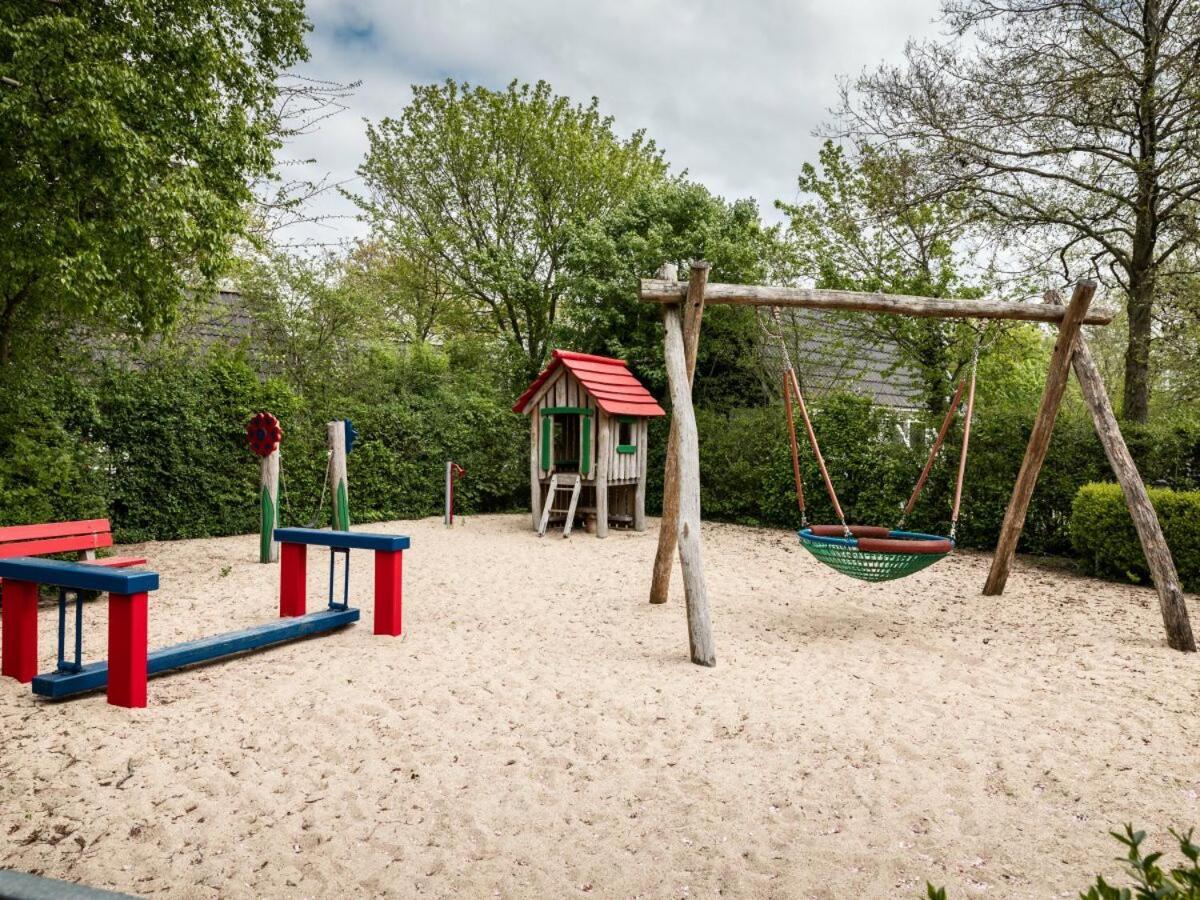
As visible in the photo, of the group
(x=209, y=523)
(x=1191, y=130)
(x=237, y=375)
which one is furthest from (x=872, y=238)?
(x=209, y=523)

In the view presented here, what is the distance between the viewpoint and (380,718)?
14.1 ft

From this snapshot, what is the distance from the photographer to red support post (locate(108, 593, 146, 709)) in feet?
13.9

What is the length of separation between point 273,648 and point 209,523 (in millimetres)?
5987

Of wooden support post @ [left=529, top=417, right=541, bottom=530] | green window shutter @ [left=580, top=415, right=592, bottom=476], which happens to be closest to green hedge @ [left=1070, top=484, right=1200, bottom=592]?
green window shutter @ [left=580, top=415, right=592, bottom=476]

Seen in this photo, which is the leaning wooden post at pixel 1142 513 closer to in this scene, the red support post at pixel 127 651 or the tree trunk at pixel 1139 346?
the tree trunk at pixel 1139 346

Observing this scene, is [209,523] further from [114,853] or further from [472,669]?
[114,853]

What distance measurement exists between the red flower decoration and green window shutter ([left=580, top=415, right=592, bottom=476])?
4289mm

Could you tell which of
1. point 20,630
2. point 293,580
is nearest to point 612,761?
point 20,630

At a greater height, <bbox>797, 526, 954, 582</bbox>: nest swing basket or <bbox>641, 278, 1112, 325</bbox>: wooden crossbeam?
<bbox>641, 278, 1112, 325</bbox>: wooden crossbeam

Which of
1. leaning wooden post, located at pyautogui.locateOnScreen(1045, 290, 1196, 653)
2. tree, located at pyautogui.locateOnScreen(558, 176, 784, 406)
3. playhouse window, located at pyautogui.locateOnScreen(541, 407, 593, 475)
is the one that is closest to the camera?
leaning wooden post, located at pyautogui.locateOnScreen(1045, 290, 1196, 653)

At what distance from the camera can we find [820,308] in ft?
22.0

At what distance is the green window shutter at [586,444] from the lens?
11742mm

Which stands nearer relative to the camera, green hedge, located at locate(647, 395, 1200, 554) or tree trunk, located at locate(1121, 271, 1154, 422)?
green hedge, located at locate(647, 395, 1200, 554)

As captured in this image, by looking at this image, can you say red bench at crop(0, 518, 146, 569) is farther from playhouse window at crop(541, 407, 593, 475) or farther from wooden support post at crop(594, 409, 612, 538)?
wooden support post at crop(594, 409, 612, 538)
